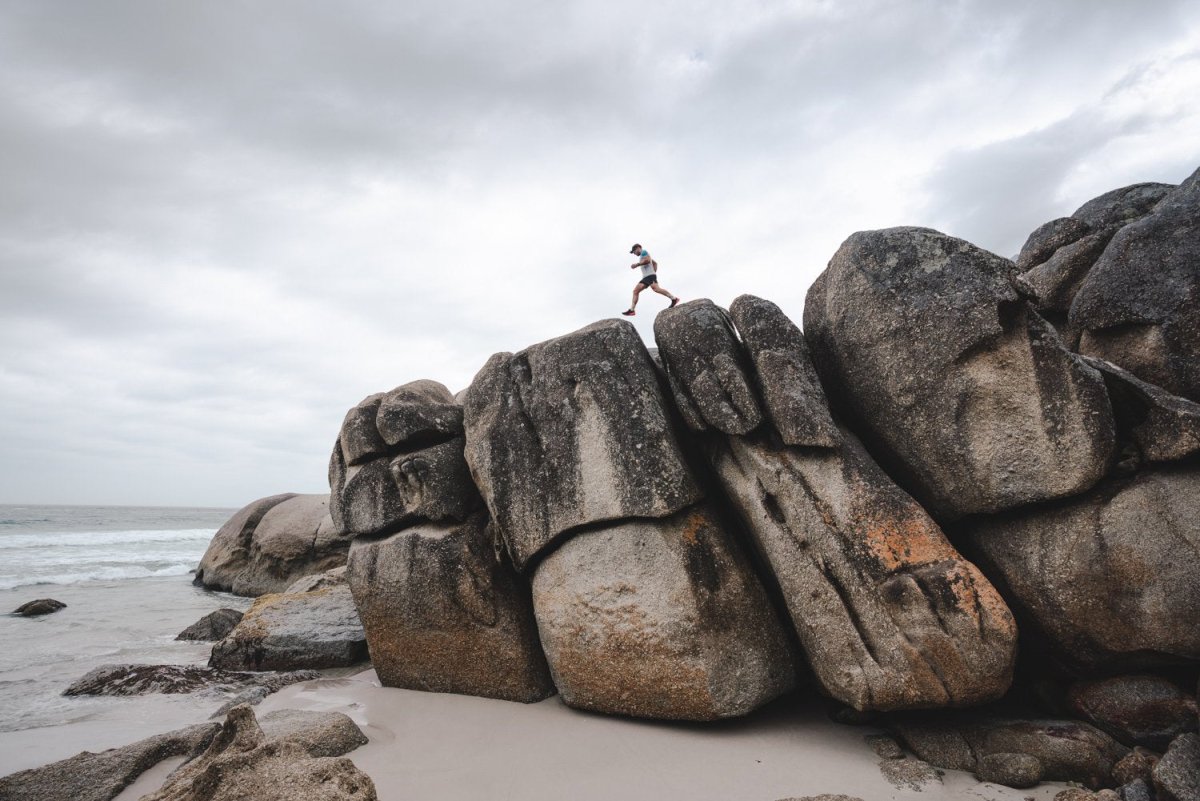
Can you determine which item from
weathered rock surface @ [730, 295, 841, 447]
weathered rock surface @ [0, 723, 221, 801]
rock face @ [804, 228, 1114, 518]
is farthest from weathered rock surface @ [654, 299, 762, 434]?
weathered rock surface @ [0, 723, 221, 801]

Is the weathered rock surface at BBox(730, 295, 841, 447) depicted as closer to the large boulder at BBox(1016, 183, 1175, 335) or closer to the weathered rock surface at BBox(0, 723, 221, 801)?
the large boulder at BBox(1016, 183, 1175, 335)

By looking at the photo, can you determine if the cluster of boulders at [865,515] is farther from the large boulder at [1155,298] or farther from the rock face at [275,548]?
the rock face at [275,548]

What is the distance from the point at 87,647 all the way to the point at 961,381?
14272 mm

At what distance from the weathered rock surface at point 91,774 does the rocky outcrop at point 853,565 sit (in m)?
5.80

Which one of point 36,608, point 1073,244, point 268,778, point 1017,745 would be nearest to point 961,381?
point 1017,745

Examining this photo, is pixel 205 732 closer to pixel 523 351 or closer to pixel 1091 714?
pixel 523 351

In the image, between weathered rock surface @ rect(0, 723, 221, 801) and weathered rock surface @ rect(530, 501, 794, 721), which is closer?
weathered rock surface @ rect(0, 723, 221, 801)

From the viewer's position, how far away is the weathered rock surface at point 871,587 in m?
4.95

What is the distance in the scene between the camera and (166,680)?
805cm

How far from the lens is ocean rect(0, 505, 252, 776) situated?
6.35 meters

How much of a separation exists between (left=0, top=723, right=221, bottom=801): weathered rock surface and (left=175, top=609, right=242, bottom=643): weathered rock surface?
258 inches

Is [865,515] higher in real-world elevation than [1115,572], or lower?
higher

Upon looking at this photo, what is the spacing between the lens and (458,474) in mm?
7746

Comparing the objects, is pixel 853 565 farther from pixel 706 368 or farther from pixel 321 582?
pixel 321 582
